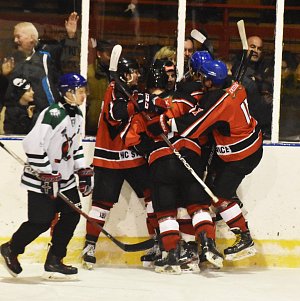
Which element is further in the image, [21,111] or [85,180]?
[21,111]

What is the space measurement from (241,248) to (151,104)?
36.9 inches

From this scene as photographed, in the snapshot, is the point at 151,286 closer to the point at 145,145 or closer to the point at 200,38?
the point at 145,145

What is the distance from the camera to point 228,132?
5594mm

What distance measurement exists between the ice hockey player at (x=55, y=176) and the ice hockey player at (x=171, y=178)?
46cm

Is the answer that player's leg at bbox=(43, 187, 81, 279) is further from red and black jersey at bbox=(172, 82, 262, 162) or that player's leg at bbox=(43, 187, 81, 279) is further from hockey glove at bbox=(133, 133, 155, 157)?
red and black jersey at bbox=(172, 82, 262, 162)

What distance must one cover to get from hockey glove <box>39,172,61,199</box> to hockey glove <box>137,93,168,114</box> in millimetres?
689

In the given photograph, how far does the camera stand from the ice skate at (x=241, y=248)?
5645mm

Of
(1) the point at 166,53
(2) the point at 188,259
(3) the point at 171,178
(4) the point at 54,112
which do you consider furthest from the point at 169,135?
(4) the point at 54,112

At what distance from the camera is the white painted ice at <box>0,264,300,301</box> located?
191 inches

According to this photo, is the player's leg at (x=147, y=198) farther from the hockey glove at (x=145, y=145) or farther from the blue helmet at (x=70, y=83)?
the blue helmet at (x=70, y=83)

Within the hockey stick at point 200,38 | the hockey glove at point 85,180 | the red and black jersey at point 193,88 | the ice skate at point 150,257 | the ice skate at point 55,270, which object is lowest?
the ice skate at point 150,257

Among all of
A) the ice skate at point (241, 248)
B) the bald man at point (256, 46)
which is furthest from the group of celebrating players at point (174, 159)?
the bald man at point (256, 46)

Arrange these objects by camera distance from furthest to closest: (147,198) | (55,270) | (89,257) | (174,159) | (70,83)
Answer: (147,198) → (89,257) → (174,159) → (55,270) → (70,83)

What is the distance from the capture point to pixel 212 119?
546cm
